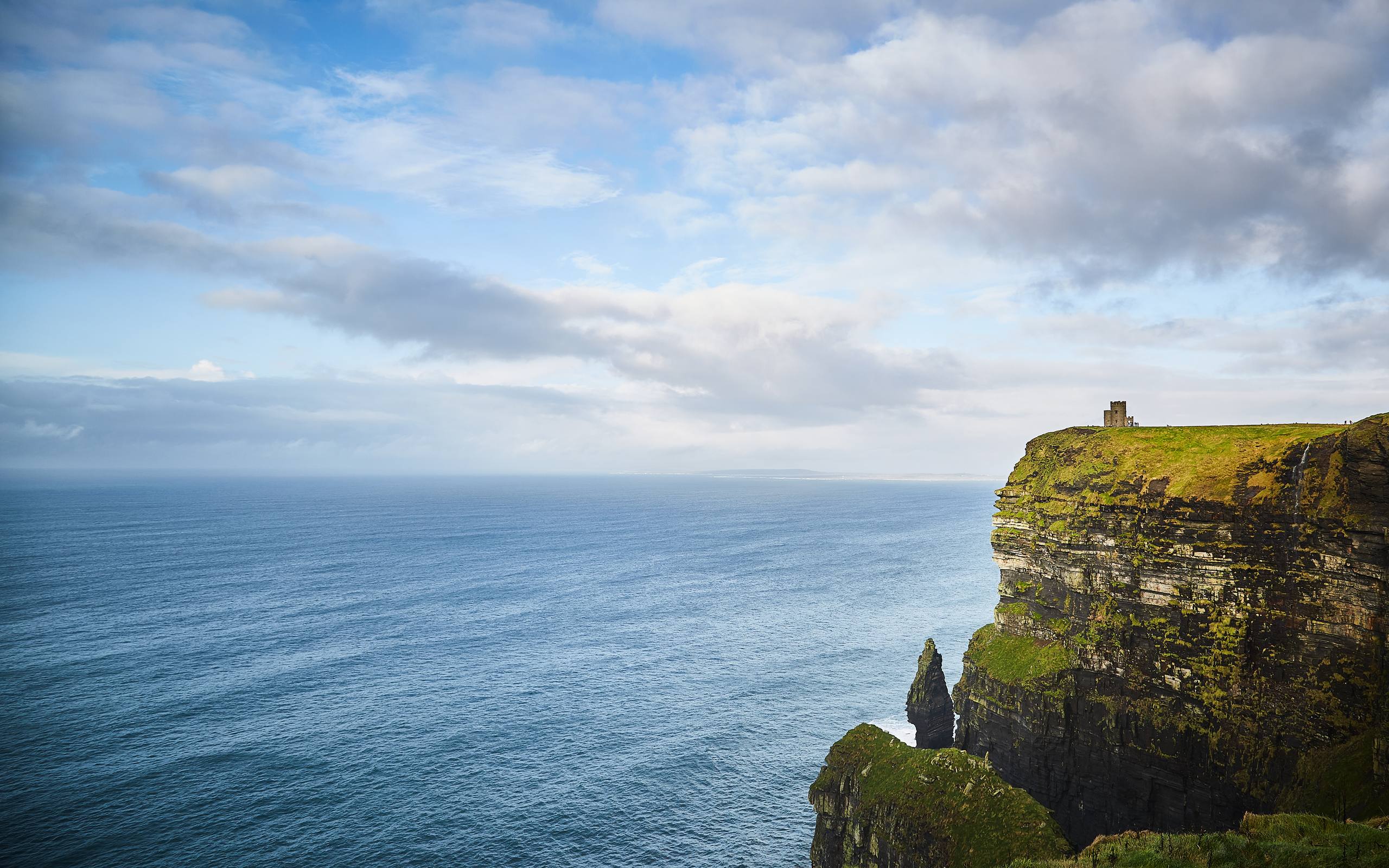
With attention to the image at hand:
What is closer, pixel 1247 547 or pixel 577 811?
pixel 1247 547

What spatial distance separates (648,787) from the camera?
5419 centimetres

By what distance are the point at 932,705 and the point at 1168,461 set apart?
3194cm

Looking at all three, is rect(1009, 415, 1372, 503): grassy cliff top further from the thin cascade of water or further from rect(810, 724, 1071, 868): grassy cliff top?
rect(810, 724, 1071, 868): grassy cliff top

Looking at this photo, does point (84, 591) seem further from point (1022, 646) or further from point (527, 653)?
point (1022, 646)

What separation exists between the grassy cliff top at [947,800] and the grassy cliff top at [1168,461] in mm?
21172

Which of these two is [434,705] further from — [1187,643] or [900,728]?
[1187,643]

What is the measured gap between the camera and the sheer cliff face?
31172 millimetres

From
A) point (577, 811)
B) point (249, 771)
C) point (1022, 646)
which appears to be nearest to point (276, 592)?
point (249, 771)

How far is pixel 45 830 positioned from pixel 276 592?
7442 centimetres

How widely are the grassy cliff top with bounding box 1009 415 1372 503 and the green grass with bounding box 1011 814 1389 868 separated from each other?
62.8ft

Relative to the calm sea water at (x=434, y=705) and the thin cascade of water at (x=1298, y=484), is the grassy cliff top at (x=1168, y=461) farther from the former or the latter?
the calm sea water at (x=434, y=705)

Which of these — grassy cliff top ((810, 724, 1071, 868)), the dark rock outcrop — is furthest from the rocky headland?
the dark rock outcrop

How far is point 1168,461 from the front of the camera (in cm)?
4172

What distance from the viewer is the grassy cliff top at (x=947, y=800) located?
96.1 ft
